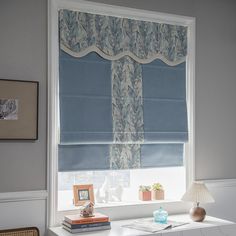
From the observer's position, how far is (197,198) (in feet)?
10.2

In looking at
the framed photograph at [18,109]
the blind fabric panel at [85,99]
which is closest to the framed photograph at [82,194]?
the blind fabric panel at [85,99]

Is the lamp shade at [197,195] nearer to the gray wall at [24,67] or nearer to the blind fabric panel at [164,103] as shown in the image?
the blind fabric panel at [164,103]

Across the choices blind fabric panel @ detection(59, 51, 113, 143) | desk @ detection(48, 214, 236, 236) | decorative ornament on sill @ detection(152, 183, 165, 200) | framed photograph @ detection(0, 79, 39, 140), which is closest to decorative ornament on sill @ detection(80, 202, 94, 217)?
desk @ detection(48, 214, 236, 236)

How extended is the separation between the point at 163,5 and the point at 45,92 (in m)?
1.24

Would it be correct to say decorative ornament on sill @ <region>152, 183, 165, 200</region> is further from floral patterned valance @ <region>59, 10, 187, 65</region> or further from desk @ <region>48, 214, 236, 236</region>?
floral patterned valance @ <region>59, 10, 187, 65</region>

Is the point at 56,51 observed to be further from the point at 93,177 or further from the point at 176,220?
the point at 176,220

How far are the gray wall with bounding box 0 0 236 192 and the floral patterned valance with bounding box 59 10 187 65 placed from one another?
0.15 metres

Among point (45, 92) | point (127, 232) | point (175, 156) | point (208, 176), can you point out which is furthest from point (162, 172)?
point (45, 92)

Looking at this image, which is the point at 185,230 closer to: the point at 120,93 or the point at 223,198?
the point at 223,198

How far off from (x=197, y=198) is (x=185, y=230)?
13.5 inches

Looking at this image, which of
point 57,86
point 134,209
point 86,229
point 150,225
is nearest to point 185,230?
point 150,225

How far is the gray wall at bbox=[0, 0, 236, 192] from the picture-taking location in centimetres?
280

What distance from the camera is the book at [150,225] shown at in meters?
2.81

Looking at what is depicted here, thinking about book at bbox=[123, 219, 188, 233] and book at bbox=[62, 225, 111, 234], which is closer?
book at bbox=[62, 225, 111, 234]
